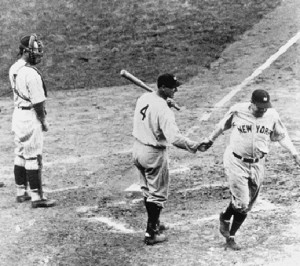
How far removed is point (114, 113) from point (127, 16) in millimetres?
8114

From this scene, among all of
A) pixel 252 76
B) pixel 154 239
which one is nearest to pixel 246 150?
pixel 154 239

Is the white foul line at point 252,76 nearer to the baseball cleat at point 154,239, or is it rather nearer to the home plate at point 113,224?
the home plate at point 113,224

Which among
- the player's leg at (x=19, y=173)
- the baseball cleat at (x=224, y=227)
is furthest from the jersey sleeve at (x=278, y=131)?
the player's leg at (x=19, y=173)

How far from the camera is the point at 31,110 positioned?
29.2ft

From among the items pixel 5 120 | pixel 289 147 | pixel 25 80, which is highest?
pixel 25 80

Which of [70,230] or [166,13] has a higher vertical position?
[166,13]

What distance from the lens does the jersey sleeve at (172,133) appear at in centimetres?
714

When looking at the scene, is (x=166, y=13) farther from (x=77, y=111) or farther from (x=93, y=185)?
(x=93, y=185)

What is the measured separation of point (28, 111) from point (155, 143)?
95.7 inches

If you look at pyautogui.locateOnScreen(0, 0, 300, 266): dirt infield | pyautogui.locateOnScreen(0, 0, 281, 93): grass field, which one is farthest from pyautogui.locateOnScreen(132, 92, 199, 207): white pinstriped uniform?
Result: pyautogui.locateOnScreen(0, 0, 281, 93): grass field

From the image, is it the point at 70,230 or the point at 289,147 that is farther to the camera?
the point at 70,230

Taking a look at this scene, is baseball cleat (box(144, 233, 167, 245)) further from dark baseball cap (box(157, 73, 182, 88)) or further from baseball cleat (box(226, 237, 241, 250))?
dark baseball cap (box(157, 73, 182, 88))

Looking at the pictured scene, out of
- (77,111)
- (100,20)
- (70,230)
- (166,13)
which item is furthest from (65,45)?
(70,230)

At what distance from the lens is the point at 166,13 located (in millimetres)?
22141
